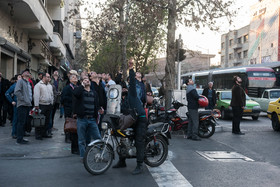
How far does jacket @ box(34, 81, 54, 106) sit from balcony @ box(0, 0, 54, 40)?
15.7 feet

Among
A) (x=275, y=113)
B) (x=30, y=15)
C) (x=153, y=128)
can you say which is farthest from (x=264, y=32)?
(x=153, y=128)

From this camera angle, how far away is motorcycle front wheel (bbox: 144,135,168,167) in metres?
6.53

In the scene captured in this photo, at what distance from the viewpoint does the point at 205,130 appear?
1105 centimetres

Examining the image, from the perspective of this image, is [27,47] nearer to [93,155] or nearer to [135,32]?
[135,32]

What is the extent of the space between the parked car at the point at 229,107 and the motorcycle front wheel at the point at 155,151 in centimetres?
1105

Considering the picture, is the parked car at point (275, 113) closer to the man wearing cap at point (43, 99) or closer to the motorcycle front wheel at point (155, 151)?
the motorcycle front wheel at point (155, 151)

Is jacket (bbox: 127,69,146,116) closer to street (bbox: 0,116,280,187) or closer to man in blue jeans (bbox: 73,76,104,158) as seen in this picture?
man in blue jeans (bbox: 73,76,104,158)

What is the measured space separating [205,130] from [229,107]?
22.2 ft

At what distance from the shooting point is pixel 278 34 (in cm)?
4700

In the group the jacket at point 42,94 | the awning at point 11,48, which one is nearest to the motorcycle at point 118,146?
the jacket at point 42,94

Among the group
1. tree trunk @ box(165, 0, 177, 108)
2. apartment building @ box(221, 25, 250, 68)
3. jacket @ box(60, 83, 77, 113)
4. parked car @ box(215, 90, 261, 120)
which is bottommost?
parked car @ box(215, 90, 261, 120)

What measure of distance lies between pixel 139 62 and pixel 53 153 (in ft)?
89.9

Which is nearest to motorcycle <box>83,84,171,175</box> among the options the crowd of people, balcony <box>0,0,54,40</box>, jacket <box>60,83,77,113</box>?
the crowd of people

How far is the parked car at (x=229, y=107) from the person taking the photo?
1689cm
